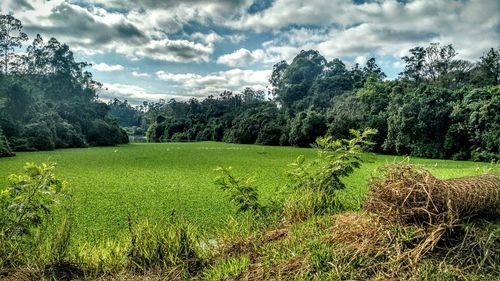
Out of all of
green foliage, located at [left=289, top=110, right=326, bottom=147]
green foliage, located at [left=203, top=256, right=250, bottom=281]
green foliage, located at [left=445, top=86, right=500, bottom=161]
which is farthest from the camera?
green foliage, located at [left=289, top=110, right=326, bottom=147]

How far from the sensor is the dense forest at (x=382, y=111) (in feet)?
49.5

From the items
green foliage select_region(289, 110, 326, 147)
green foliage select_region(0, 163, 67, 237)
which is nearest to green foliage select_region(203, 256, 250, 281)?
green foliage select_region(0, 163, 67, 237)

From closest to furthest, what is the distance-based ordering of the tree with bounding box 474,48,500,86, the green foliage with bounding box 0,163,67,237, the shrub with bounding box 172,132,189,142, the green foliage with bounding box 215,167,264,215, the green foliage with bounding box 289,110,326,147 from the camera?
the green foliage with bounding box 0,163,67,237
the green foliage with bounding box 215,167,264,215
the tree with bounding box 474,48,500,86
the green foliage with bounding box 289,110,326,147
the shrub with bounding box 172,132,189,142

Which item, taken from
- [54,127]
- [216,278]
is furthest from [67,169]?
[54,127]

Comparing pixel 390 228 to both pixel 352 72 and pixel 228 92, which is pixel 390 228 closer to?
pixel 352 72

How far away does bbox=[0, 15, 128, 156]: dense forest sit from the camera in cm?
1848

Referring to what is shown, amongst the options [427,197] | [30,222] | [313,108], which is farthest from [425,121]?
[30,222]

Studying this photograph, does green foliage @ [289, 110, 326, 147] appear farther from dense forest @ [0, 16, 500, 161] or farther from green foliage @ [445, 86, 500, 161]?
green foliage @ [445, 86, 500, 161]

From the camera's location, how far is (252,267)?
2.34 metres

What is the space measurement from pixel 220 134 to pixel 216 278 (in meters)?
34.3

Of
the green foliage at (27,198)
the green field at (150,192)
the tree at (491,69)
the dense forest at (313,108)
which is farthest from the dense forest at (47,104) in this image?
the tree at (491,69)

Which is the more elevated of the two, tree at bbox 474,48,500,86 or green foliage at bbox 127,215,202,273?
tree at bbox 474,48,500,86

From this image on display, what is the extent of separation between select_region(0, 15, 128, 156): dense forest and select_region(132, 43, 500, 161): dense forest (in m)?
11.3

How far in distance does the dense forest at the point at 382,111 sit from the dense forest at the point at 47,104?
1127 cm
